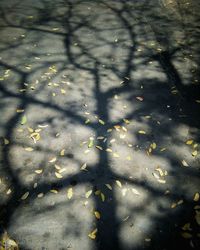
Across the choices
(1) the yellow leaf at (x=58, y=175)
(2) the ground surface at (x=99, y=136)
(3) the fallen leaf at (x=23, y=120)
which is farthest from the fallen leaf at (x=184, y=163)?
(3) the fallen leaf at (x=23, y=120)

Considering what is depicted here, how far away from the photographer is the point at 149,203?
3.49 meters

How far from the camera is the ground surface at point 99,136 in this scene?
128 inches

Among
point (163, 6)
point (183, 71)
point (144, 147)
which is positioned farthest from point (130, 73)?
point (163, 6)

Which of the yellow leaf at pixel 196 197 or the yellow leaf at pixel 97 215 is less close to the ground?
the yellow leaf at pixel 196 197

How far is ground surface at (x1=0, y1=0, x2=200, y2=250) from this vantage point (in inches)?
128

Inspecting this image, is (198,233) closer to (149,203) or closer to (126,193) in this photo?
(149,203)

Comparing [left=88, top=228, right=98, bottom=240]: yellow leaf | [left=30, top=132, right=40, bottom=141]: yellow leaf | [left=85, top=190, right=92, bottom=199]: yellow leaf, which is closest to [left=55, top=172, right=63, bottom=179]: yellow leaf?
[left=85, top=190, right=92, bottom=199]: yellow leaf

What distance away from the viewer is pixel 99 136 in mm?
4410

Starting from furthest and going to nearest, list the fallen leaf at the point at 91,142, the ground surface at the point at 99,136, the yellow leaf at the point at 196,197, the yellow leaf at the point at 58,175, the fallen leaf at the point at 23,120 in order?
the fallen leaf at the point at 23,120 < the fallen leaf at the point at 91,142 < the yellow leaf at the point at 58,175 < the yellow leaf at the point at 196,197 < the ground surface at the point at 99,136

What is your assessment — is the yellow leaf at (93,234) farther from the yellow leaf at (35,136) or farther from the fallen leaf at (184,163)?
the yellow leaf at (35,136)

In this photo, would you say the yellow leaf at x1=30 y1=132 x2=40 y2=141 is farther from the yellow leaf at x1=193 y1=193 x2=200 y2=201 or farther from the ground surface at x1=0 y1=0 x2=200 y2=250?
the yellow leaf at x1=193 y1=193 x2=200 y2=201

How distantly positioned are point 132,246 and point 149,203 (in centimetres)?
64

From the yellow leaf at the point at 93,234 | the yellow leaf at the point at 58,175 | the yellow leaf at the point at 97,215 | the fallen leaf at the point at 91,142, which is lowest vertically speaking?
the yellow leaf at the point at 93,234

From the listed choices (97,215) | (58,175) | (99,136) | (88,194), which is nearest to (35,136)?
(58,175)
